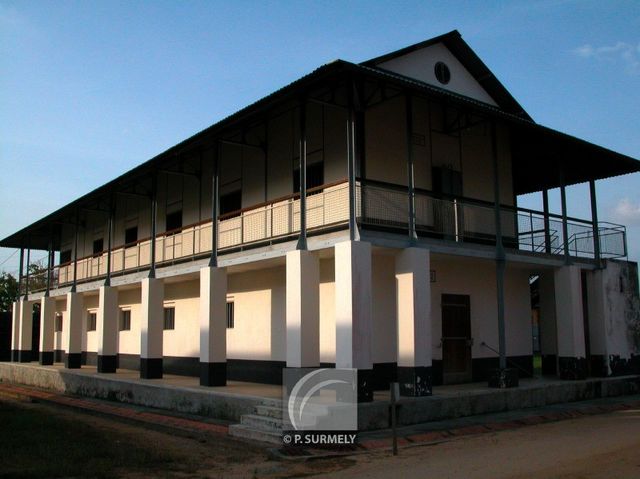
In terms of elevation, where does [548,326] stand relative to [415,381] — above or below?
above

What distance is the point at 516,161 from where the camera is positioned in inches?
793

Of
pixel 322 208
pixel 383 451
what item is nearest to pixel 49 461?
pixel 383 451

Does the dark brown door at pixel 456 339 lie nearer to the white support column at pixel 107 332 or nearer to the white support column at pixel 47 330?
the white support column at pixel 107 332

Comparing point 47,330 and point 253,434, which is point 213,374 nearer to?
point 253,434

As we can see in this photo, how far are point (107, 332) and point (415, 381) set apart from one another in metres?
13.0

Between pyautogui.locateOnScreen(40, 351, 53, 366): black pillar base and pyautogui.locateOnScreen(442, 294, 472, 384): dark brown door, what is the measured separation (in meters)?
18.6

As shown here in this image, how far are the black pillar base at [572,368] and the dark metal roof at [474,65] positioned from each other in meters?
7.21

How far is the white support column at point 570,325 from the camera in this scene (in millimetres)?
16891

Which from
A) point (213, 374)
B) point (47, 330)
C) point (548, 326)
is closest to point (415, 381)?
point (213, 374)

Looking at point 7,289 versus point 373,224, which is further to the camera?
point 7,289

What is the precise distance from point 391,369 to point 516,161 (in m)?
8.42

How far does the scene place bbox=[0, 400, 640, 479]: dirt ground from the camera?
882cm

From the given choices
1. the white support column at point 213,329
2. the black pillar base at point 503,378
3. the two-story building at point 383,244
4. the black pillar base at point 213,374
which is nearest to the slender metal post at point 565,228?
the two-story building at point 383,244

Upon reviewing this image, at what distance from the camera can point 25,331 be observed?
30734mm
